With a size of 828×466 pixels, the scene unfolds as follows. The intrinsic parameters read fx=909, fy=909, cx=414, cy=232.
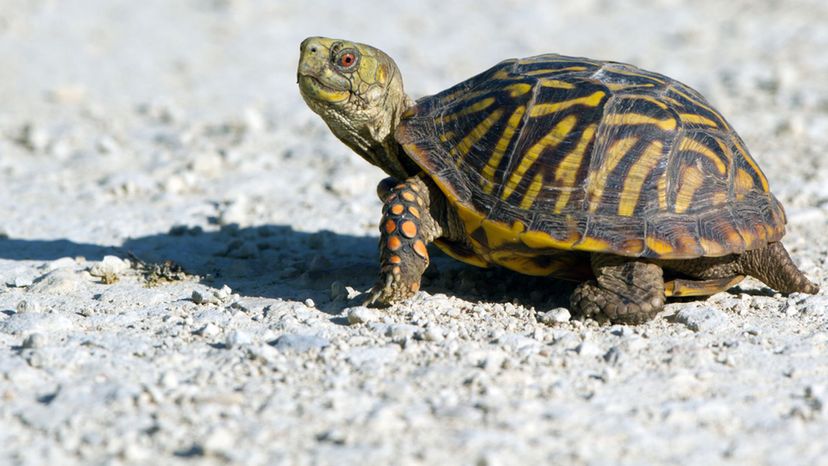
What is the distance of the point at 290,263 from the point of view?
19.2 feet

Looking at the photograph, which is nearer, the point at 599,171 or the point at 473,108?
the point at 599,171

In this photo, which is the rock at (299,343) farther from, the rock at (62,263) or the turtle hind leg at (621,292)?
the rock at (62,263)

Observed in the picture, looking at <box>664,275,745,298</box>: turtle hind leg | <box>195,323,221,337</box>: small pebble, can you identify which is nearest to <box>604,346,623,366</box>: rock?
<box>664,275,745,298</box>: turtle hind leg

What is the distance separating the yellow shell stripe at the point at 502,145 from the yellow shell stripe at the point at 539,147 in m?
0.12

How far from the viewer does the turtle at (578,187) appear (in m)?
4.60

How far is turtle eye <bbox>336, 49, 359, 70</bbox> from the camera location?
16.8 ft

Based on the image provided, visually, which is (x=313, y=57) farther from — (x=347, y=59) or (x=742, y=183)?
(x=742, y=183)

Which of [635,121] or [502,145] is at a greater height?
[635,121]

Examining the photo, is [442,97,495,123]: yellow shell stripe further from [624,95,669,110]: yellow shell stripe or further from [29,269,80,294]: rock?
[29,269,80,294]: rock

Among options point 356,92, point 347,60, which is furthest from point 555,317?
point 347,60

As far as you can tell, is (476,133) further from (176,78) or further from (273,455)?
(176,78)

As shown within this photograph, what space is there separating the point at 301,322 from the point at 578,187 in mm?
1573

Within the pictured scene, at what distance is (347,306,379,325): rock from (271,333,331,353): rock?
0.30 m

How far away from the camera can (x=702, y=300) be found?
5047 millimetres
